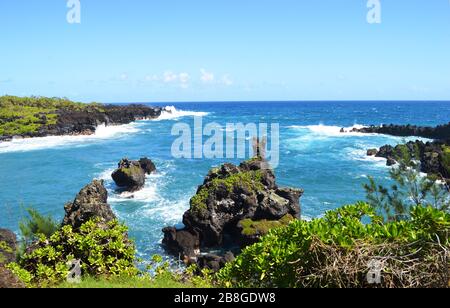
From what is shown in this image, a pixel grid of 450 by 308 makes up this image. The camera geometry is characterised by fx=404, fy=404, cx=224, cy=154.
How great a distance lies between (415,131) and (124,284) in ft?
214

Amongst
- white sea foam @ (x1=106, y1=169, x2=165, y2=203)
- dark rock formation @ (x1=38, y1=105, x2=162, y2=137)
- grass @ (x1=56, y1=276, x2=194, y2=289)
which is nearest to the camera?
grass @ (x1=56, y1=276, x2=194, y2=289)

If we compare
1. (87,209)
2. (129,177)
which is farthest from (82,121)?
(87,209)

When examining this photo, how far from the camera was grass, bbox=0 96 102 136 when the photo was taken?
231 feet

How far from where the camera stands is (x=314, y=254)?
779cm

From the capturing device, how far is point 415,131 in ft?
214

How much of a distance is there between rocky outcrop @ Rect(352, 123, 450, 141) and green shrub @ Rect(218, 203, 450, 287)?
5170cm

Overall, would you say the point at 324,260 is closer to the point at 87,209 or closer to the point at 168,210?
the point at 87,209

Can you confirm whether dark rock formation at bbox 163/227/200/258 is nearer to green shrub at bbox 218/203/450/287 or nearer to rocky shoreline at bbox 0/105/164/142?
green shrub at bbox 218/203/450/287

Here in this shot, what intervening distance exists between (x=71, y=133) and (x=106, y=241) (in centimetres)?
6661

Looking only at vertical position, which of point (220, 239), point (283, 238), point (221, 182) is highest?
point (283, 238)

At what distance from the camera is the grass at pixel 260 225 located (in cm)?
2186

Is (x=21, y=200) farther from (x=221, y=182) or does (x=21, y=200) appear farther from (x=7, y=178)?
(x=221, y=182)

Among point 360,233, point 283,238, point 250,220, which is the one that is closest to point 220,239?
point 250,220

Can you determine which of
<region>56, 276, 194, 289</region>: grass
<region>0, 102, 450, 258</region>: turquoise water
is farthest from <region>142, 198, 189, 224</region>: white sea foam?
<region>56, 276, 194, 289</region>: grass
